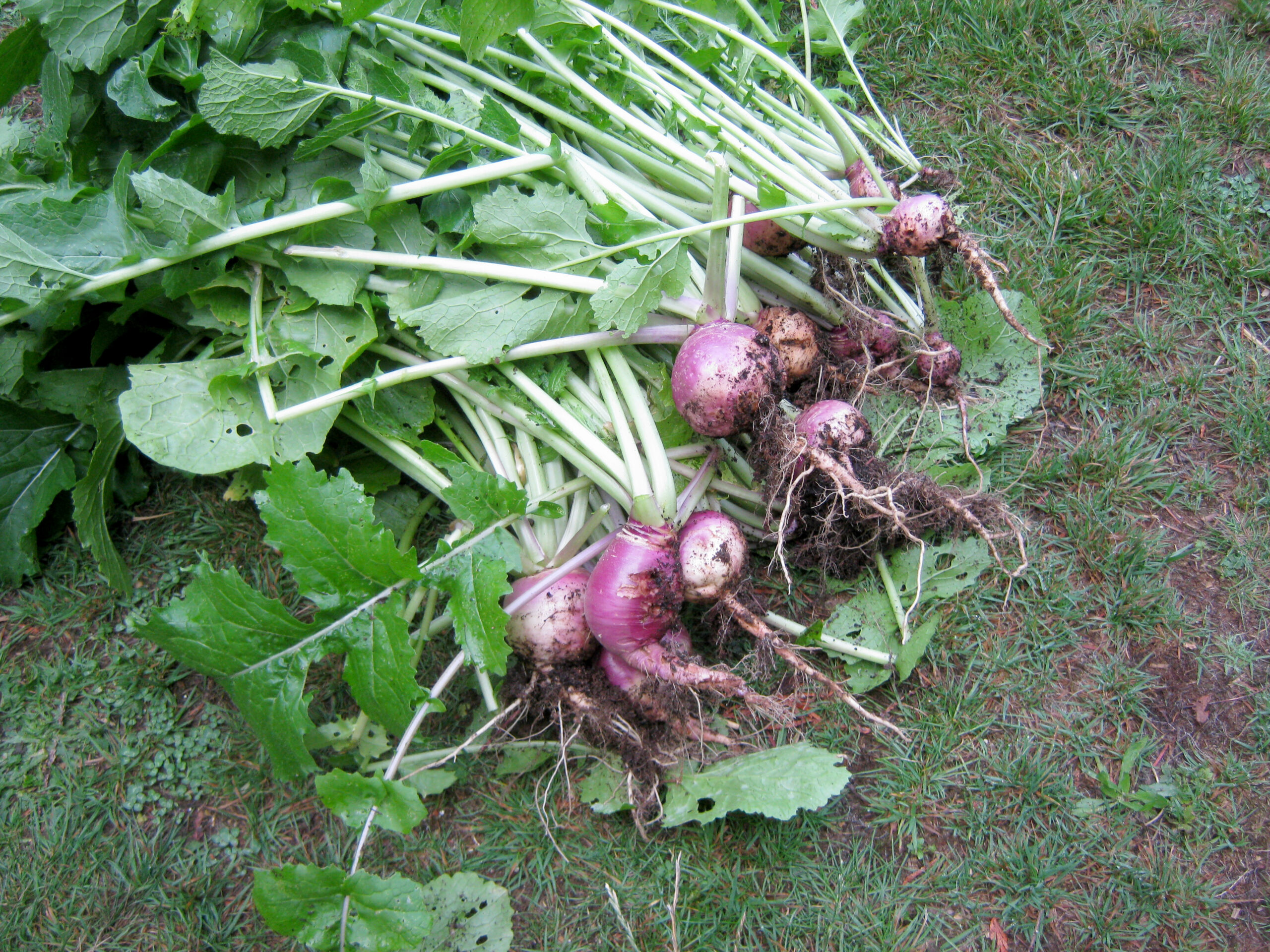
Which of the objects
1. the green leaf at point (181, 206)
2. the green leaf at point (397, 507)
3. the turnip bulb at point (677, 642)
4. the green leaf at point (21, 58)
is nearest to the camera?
the green leaf at point (181, 206)

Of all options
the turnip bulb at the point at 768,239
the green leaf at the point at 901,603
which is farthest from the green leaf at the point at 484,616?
the turnip bulb at the point at 768,239

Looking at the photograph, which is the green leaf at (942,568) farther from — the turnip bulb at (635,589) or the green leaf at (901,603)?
the turnip bulb at (635,589)

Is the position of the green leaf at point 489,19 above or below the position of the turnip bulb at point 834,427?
above

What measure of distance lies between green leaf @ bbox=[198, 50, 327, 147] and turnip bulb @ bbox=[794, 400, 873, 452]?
164cm

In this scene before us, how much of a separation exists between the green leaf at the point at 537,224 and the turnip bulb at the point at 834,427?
0.78 meters

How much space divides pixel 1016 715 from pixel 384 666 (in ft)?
6.10

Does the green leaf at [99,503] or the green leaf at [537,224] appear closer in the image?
the green leaf at [537,224]

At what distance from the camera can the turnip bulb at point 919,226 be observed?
2178mm

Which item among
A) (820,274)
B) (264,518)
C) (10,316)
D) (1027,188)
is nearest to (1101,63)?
(1027,188)

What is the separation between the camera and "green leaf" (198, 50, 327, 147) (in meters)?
2.01

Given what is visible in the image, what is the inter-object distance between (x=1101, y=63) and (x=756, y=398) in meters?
2.13

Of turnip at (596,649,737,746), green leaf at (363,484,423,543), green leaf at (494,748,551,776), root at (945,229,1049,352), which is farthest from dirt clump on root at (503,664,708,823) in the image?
root at (945,229,1049,352)

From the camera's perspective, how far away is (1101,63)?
2896 millimetres

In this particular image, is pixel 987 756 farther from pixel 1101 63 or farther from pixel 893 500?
pixel 1101 63
